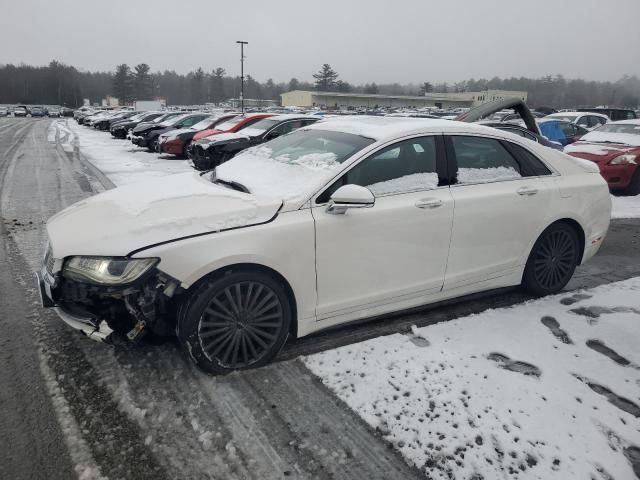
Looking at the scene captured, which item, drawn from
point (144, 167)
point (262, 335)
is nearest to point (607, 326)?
point (262, 335)

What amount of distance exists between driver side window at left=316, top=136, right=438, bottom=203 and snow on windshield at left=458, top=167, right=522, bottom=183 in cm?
28

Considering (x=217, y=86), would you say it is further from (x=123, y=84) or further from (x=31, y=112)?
(x=31, y=112)

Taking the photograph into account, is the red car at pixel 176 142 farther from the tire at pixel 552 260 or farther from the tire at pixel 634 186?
the tire at pixel 552 260

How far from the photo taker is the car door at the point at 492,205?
361 centimetres

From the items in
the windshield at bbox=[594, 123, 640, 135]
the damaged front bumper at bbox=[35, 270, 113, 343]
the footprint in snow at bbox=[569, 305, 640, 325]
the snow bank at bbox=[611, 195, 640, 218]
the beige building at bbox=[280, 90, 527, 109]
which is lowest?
the footprint in snow at bbox=[569, 305, 640, 325]

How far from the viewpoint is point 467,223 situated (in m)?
3.58

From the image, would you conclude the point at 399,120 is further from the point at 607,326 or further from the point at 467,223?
the point at 607,326

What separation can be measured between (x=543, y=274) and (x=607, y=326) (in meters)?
0.69

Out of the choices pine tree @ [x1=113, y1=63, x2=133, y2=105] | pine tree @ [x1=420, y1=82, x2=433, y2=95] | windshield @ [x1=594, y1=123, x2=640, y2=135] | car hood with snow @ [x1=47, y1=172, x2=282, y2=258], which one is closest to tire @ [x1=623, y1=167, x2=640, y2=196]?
windshield @ [x1=594, y1=123, x2=640, y2=135]

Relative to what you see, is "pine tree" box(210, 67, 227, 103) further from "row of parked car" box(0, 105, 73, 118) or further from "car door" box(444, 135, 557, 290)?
"car door" box(444, 135, 557, 290)

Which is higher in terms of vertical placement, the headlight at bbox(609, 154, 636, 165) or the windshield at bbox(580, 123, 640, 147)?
the windshield at bbox(580, 123, 640, 147)

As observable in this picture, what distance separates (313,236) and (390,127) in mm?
1220

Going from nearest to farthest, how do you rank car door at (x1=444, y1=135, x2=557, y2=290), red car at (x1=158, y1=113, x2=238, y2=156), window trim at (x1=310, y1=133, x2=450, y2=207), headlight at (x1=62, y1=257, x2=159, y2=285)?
1. headlight at (x1=62, y1=257, x2=159, y2=285)
2. window trim at (x1=310, y1=133, x2=450, y2=207)
3. car door at (x1=444, y1=135, x2=557, y2=290)
4. red car at (x1=158, y1=113, x2=238, y2=156)

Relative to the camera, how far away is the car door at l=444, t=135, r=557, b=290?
3.61 metres
